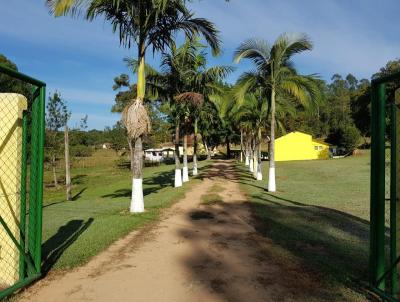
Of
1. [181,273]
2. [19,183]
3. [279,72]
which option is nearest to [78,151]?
[279,72]

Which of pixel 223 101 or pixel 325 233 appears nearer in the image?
pixel 325 233

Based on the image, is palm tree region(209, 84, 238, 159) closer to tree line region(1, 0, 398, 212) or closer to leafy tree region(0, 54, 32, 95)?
tree line region(1, 0, 398, 212)

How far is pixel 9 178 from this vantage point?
4.83 meters

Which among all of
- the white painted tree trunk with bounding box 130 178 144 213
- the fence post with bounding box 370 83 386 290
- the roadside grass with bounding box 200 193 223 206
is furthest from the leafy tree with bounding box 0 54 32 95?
the roadside grass with bounding box 200 193 223 206

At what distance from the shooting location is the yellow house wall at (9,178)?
475 centimetres

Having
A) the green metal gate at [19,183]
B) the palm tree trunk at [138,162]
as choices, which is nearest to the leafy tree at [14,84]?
the green metal gate at [19,183]

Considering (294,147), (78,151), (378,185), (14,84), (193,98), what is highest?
(14,84)

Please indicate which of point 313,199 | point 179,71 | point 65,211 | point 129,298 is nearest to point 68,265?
point 129,298

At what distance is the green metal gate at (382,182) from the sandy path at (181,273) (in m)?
0.87

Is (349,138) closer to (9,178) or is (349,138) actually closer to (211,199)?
(211,199)

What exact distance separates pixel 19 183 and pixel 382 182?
4.57m

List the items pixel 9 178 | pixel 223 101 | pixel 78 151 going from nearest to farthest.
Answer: pixel 9 178, pixel 223 101, pixel 78 151

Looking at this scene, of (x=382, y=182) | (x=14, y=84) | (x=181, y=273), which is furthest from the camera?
(x=14, y=84)

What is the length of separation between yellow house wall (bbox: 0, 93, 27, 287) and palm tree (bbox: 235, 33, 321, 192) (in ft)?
41.7
